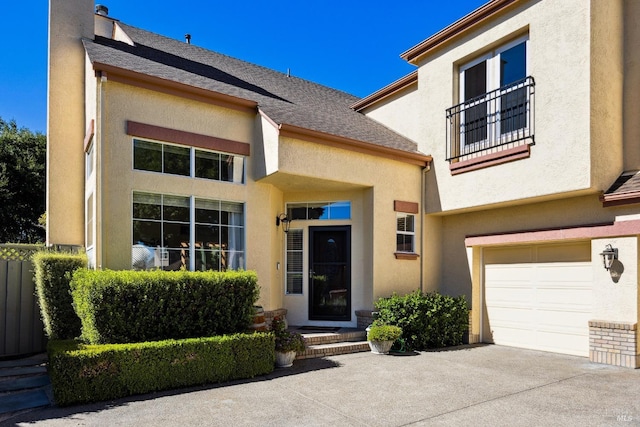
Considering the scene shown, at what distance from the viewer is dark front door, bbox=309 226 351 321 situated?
10.6 m

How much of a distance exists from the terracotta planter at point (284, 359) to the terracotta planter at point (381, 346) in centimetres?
200

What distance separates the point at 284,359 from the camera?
7.82 m

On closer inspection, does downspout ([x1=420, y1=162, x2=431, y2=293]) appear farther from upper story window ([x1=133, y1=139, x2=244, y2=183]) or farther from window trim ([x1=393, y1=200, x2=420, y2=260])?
upper story window ([x1=133, y1=139, x2=244, y2=183])

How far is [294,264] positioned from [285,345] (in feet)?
10.7

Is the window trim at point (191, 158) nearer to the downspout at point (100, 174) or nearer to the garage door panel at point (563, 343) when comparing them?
the downspout at point (100, 174)

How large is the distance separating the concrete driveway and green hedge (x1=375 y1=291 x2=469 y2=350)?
1.31m

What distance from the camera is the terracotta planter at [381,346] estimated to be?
8.95 metres

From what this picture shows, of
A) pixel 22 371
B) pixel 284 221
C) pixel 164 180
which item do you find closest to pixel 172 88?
pixel 164 180

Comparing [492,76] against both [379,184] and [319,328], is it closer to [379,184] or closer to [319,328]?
[379,184]

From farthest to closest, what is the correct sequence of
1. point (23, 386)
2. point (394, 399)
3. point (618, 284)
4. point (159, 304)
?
point (618, 284) < point (159, 304) < point (23, 386) < point (394, 399)

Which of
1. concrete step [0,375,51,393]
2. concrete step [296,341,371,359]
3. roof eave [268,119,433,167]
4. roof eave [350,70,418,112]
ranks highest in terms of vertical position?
roof eave [350,70,418,112]

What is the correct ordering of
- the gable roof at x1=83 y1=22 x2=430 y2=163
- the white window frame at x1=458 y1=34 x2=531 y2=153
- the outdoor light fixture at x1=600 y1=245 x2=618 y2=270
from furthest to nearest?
the white window frame at x1=458 y1=34 x2=531 y2=153 → the gable roof at x1=83 y1=22 x2=430 y2=163 → the outdoor light fixture at x1=600 y1=245 x2=618 y2=270

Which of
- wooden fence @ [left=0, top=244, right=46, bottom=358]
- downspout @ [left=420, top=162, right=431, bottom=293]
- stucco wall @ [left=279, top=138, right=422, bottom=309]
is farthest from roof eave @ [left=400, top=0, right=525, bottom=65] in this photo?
wooden fence @ [left=0, top=244, right=46, bottom=358]

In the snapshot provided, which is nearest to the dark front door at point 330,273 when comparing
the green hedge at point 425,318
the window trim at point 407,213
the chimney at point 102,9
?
the green hedge at point 425,318
